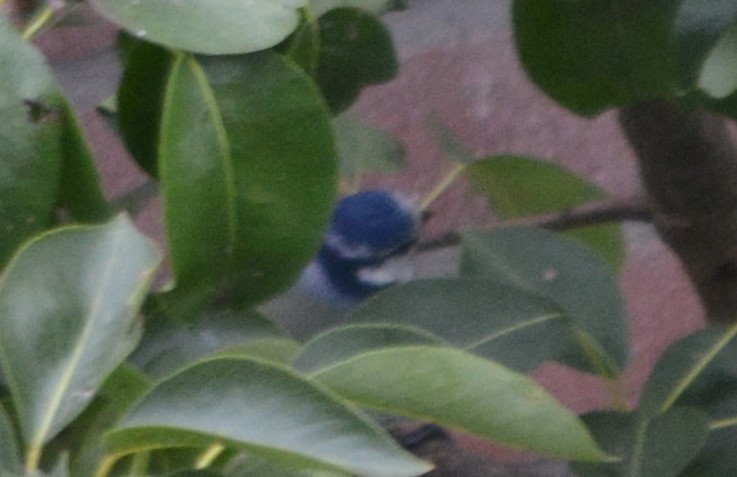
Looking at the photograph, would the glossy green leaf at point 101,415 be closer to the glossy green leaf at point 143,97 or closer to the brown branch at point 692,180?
the glossy green leaf at point 143,97

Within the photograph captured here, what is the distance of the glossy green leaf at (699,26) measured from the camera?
8.6 inches

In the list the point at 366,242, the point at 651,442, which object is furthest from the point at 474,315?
the point at 366,242

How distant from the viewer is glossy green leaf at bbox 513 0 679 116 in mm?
225

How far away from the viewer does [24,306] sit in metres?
0.17

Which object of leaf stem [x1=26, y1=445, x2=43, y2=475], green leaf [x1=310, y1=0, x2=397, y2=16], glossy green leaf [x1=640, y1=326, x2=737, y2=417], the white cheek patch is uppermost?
green leaf [x1=310, y1=0, x2=397, y2=16]

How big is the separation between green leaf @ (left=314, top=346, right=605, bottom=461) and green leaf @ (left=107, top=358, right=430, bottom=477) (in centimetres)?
2

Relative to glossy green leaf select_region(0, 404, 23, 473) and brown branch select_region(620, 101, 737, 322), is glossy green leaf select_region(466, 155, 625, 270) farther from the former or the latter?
glossy green leaf select_region(0, 404, 23, 473)

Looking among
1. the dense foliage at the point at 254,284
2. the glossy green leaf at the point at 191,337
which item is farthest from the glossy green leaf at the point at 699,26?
the glossy green leaf at the point at 191,337

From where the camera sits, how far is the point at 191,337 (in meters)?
0.20

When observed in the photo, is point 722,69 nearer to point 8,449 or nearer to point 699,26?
point 699,26

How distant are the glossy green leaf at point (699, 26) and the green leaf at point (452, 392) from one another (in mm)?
97

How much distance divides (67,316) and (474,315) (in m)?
0.11

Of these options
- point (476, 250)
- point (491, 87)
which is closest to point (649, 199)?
point (476, 250)

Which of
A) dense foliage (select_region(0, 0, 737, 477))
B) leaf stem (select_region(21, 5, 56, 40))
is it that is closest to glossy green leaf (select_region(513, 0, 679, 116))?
dense foliage (select_region(0, 0, 737, 477))
